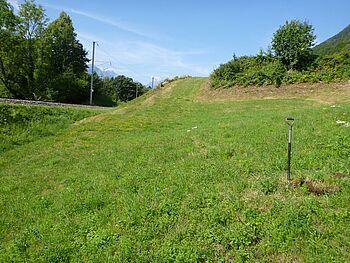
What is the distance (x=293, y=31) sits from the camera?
23.3m

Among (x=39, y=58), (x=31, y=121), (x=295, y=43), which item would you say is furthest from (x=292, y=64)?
(x=39, y=58)

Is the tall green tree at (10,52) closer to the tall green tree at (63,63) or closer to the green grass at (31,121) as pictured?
the tall green tree at (63,63)

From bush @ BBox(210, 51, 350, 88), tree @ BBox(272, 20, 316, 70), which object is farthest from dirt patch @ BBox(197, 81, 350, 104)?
tree @ BBox(272, 20, 316, 70)

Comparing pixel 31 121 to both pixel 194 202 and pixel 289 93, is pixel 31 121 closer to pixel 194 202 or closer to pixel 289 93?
pixel 194 202

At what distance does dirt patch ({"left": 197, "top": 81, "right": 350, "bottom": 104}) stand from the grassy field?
9981mm

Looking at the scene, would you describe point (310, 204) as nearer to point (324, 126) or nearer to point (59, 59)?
point (324, 126)

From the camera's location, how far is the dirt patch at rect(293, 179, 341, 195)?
488cm

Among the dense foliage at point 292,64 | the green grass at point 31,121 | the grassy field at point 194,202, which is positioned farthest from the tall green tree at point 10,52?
the grassy field at point 194,202

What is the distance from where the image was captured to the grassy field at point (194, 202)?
4.11 m

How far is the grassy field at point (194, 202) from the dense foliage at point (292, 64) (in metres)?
13.0

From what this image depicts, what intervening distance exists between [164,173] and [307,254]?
400 centimetres

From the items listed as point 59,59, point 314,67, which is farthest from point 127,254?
point 59,59

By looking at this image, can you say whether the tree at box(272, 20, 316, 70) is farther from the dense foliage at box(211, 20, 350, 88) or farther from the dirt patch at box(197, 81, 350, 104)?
the dirt patch at box(197, 81, 350, 104)

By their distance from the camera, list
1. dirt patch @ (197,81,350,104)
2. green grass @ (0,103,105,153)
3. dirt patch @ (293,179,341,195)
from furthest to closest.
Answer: dirt patch @ (197,81,350,104)
green grass @ (0,103,105,153)
dirt patch @ (293,179,341,195)
